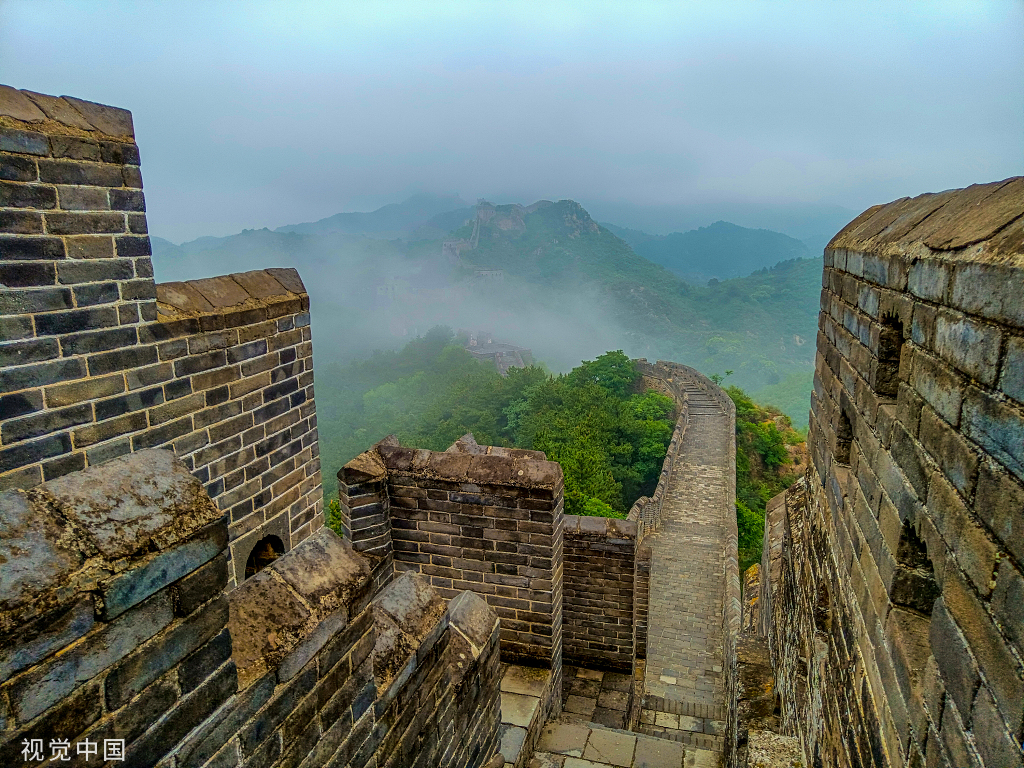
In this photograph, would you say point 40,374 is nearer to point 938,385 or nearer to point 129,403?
point 129,403

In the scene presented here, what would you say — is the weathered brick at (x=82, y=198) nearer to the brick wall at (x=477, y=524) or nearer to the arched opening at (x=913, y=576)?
the brick wall at (x=477, y=524)

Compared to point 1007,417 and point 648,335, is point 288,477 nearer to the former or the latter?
point 1007,417

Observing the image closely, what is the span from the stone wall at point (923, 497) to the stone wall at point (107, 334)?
3.79 m

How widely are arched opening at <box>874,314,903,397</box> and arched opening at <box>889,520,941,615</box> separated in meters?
0.76

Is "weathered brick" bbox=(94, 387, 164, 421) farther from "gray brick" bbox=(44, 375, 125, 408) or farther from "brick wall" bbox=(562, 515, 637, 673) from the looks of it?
"brick wall" bbox=(562, 515, 637, 673)

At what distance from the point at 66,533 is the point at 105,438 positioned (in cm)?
229

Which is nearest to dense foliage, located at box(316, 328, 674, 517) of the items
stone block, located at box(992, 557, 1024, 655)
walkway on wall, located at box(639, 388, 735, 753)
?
walkway on wall, located at box(639, 388, 735, 753)

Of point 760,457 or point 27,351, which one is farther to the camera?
point 760,457

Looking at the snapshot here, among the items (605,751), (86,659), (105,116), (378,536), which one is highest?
(105,116)

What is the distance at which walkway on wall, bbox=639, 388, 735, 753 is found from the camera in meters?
9.39

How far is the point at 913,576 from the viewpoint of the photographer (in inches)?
91.4

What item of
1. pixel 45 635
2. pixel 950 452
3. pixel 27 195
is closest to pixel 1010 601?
pixel 950 452

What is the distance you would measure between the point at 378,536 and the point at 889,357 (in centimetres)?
434

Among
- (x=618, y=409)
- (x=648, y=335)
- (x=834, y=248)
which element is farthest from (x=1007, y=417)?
(x=648, y=335)
